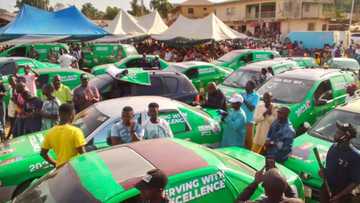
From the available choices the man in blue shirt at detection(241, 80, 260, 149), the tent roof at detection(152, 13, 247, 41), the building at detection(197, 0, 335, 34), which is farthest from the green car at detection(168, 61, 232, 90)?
the building at detection(197, 0, 335, 34)

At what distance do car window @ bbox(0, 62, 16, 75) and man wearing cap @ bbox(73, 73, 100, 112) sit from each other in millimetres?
4998

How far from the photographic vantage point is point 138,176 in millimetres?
3383

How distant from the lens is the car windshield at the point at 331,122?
6.30 m

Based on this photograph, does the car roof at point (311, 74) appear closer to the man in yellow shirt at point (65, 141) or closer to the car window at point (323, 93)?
the car window at point (323, 93)

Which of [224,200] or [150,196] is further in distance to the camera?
[224,200]

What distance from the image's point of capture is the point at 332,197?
4637mm

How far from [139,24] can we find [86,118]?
2142 cm

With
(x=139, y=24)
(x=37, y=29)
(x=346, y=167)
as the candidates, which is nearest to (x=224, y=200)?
(x=346, y=167)

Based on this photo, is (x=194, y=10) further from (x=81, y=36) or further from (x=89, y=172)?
(x=89, y=172)

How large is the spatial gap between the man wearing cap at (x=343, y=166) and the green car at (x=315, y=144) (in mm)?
750

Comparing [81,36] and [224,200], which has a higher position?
[81,36]

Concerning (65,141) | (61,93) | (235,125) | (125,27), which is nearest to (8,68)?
(61,93)

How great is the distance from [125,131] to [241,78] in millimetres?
6749

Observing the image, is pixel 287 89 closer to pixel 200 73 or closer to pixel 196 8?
pixel 200 73
